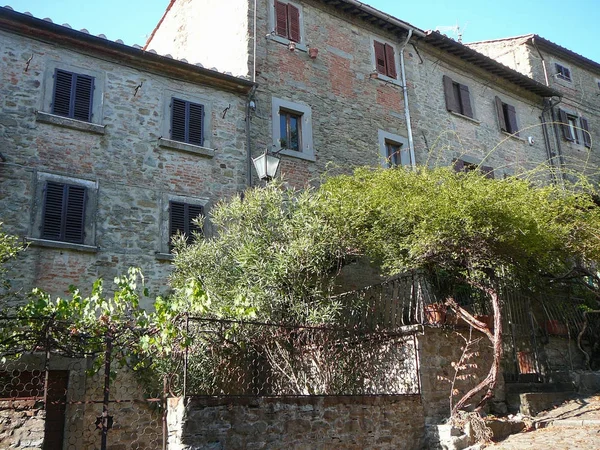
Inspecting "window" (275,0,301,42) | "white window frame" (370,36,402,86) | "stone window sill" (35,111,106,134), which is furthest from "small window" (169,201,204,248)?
"white window frame" (370,36,402,86)

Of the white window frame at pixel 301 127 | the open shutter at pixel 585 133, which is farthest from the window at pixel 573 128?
the white window frame at pixel 301 127

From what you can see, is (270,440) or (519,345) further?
(519,345)

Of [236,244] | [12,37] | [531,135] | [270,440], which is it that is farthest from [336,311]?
[531,135]

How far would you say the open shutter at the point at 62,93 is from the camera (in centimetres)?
1073

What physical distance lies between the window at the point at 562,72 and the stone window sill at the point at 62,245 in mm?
17564

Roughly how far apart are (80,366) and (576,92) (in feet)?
62.9

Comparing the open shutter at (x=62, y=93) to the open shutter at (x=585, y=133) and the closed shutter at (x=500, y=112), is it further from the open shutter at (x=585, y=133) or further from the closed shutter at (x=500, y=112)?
the open shutter at (x=585, y=133)

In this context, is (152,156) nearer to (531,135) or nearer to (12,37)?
(12,37)

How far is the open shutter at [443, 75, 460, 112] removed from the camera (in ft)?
54.7

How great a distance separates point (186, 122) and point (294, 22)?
4.45 m

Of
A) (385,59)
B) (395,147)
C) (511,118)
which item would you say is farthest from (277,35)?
(511,118)

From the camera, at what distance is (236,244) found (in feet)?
32.6

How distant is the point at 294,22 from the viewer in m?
14.6

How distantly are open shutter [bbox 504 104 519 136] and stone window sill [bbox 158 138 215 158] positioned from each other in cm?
1038
